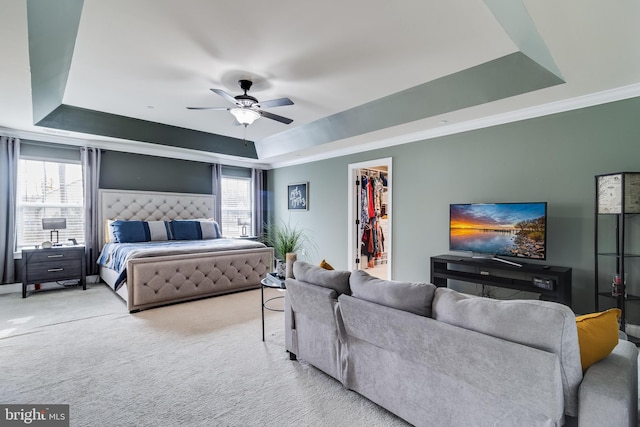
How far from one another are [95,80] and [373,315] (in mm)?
3697

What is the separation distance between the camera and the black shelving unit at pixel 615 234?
8.93ft

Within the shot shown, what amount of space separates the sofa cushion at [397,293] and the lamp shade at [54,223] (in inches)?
196

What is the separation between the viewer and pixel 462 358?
4.78 ft

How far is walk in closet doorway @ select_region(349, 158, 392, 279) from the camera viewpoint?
555 cm

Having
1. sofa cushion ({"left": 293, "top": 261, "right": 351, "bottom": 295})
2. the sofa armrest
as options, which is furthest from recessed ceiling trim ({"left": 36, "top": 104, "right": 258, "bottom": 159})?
the sofa armrest

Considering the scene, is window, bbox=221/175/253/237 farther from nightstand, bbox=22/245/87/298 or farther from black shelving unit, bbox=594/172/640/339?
black shelving unit, bbox=594/172/640/339

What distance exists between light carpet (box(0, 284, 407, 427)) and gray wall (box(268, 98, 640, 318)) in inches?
96.3

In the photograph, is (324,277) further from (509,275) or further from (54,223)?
(54,223)

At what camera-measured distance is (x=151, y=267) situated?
3.91 metres

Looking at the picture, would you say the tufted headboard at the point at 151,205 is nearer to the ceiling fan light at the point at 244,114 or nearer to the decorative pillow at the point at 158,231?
the decorative pillow at the point at 158,231

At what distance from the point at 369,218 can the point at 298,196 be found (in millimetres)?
1604

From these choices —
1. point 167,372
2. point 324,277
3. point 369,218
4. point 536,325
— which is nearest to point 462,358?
point 536,325

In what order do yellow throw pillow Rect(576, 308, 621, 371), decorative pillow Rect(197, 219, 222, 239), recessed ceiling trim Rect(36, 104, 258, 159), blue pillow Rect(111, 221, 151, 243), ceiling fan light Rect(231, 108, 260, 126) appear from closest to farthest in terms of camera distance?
yellow throw pillow Rect(576, 308, 621, 371)
ceiling fan light Rect(231, 108, 260, 126)
recessed ceiling trim Rect(36, 104, 258, 159)
blue pillow Rect(111, 221, 151, 243)
decorative pillow Rect(197, 219, 222, 239)

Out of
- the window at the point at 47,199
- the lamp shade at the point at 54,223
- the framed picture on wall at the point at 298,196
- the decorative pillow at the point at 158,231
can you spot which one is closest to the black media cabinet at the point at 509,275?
the framed picture on wall at the point at 298,196
